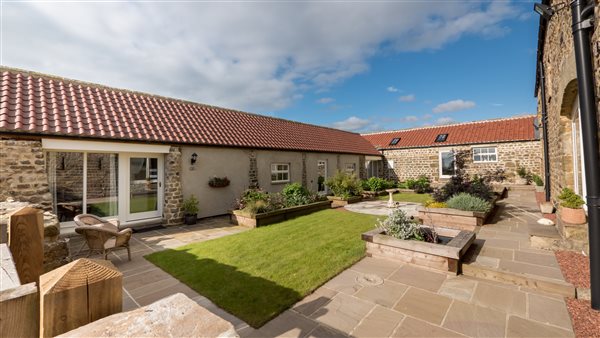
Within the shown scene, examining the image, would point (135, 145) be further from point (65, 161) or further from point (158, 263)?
point (158, 263)

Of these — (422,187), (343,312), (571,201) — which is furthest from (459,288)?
(422,187)

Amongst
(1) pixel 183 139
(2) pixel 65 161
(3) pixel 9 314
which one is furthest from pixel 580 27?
(2) pixel 65 161

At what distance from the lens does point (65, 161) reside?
7.75m

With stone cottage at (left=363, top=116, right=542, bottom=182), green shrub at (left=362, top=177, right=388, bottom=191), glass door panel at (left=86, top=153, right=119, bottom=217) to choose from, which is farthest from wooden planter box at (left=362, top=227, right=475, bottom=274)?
stone cottage at (left=363, top=116, right=542, bottom=182)

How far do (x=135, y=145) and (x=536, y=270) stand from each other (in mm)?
10572

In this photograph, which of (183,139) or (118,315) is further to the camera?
(183,139)

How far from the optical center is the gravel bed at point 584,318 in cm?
303

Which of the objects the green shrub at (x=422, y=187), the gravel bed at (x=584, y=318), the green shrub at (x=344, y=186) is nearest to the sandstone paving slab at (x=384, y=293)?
the gravel bed at (x=584, y=318)

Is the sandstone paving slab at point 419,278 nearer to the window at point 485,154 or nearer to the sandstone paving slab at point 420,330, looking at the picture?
the sandstone paving slab at point 420,330

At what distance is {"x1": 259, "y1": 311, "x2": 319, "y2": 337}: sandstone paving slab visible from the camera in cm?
313

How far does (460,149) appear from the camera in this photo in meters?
19.8

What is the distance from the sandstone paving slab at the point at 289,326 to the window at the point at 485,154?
68.1 feet

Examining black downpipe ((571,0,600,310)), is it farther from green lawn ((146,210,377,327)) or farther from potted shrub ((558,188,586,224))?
Answer: green lawn ((146,210,377,327))

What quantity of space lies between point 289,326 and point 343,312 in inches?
30.8
